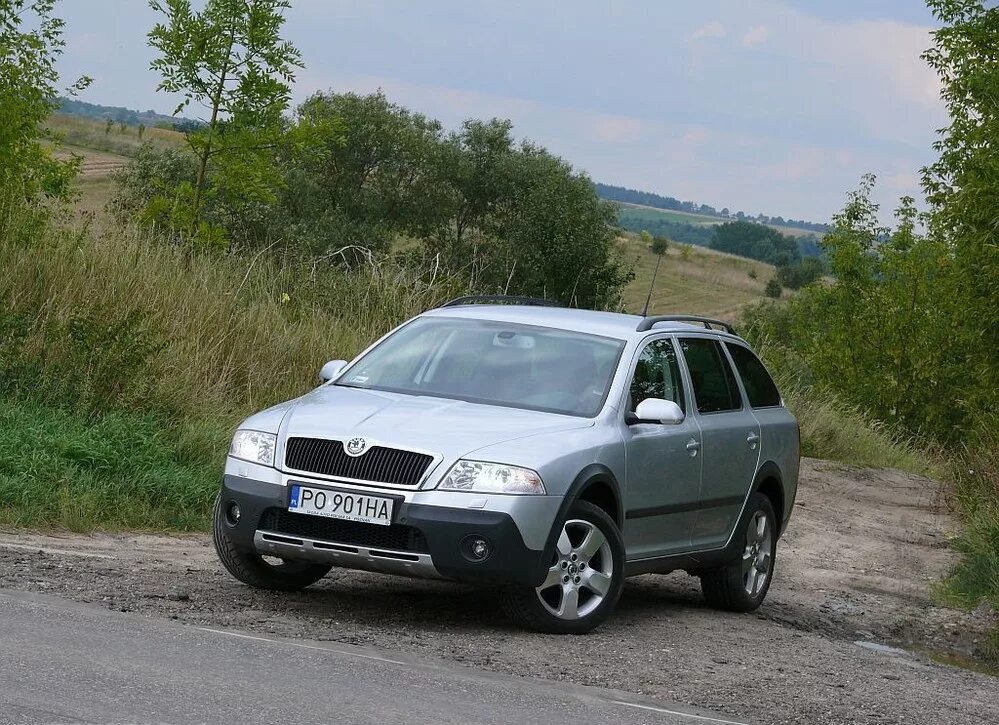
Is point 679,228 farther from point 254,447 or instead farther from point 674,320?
point 254,447

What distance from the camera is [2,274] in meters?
14.5

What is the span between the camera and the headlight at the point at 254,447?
26.1 ft

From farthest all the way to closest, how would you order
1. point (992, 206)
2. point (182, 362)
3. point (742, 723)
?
1. point (992, 206)
2. point (182, 362)
3. point (742, 723)

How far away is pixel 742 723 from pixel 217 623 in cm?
256

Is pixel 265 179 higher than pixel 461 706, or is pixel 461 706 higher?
pixel 265 179

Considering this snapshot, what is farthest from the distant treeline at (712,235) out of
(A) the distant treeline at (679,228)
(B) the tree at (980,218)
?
(B) the tree at (980,218)

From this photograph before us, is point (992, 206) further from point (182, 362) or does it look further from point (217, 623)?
point (217, 623)

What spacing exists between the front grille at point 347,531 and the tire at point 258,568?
428 mm

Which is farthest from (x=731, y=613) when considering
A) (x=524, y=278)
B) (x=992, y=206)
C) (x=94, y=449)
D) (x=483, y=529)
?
(x=524, y=278)

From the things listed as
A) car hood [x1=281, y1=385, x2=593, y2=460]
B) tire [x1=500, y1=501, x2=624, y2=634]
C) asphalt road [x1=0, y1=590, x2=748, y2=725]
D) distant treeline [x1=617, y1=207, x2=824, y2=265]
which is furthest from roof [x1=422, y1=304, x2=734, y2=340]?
distant treeline [x1=617, y1=207, x2=824, y2=265]

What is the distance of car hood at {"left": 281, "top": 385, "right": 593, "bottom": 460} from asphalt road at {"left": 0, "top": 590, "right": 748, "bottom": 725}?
113 centimetres

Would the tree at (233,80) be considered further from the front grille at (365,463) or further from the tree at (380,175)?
the tree at (380,175)

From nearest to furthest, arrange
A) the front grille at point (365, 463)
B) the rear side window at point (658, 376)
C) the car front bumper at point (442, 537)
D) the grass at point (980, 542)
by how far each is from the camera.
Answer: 1. the car front bumper at point (442, 537)
2. the front grille at point (365, 463)
3. the rear side window at point (658, 376)
4. the grass at point (980, 542)

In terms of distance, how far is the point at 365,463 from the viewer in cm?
764
